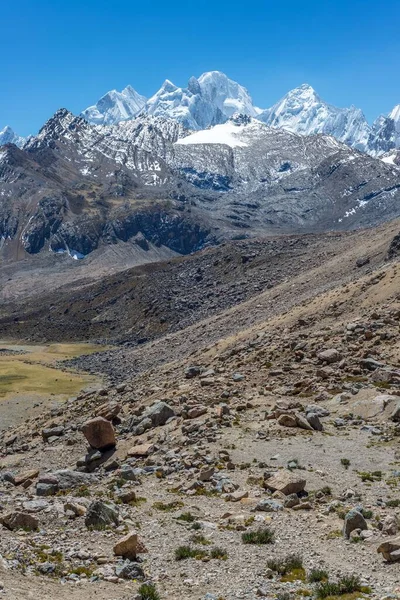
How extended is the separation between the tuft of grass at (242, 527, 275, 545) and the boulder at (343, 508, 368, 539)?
88.3 inches

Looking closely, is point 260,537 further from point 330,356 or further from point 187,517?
point 330,356

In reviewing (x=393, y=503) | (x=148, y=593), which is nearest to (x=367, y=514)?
(x=393, y=503)

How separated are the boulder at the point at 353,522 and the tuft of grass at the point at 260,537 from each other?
2.24 metres

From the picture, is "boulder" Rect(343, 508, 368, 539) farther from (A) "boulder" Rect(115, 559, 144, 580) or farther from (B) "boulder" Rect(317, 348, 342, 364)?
(B) "boulder" Rect(317, 348, 342, 364)

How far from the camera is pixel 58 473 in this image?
27.5 metres

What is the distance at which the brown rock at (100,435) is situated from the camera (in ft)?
109

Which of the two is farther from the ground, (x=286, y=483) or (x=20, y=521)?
(x=20, y=521)

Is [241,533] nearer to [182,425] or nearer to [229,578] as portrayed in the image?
[229,578]

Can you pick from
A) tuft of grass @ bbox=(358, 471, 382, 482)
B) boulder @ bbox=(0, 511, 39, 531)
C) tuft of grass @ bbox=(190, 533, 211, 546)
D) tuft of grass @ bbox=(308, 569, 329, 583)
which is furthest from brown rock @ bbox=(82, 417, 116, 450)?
tuft of grass @ bbox=(308, 569, 329, 583)

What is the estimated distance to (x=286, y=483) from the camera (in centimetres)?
2422

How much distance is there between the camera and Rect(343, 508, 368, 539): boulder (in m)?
19.9

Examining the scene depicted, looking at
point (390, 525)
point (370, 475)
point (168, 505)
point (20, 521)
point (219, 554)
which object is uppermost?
point (20, 521)

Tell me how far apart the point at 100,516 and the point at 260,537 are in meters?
5.19

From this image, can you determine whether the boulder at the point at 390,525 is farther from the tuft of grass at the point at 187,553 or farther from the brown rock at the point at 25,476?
the brown rock at the point at 25,476
